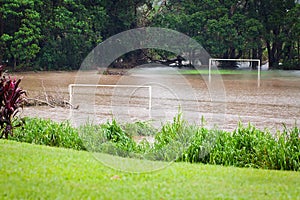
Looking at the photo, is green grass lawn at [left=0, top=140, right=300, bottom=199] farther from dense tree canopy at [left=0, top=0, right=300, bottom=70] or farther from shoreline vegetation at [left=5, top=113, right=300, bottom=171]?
dense tree canopy at [left=0, top=0, right=300, bottom=70]

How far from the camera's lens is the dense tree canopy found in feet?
93.1

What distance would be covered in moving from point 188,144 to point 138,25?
25.9m

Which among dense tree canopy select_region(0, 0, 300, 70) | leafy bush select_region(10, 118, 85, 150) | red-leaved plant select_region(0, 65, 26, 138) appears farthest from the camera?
dense tree canopy select_region(0, 0, 300, 70)

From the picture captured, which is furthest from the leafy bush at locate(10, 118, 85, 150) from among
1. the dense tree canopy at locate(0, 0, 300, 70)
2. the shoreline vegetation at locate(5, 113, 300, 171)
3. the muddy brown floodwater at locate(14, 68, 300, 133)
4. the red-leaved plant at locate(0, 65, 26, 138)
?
A: the dense tree canopy at locate(0, 0, 300, 70)

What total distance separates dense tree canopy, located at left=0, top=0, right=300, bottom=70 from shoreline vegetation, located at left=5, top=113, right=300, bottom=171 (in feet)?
67.7

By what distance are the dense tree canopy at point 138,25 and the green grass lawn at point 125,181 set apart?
23.0 metres

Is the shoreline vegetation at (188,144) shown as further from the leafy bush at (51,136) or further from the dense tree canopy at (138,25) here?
the dense tree canopy at (138,25)

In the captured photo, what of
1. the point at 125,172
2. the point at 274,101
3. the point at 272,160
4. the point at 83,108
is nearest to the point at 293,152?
the point at 272,160

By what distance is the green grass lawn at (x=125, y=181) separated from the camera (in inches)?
168

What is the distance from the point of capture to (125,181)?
4742mm

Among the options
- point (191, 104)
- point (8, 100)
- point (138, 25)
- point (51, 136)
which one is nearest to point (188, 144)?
point (51, 136)

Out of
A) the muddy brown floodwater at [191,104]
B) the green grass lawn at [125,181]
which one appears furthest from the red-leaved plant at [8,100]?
the muddy brown floodwater at [191,104]

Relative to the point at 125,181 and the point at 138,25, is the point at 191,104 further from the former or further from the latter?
the point at 138,25

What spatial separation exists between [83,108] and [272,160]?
7.93 metres
